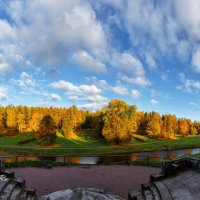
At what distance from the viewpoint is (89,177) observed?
67.4 feet

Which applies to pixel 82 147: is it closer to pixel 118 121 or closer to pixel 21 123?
pixel 118 121

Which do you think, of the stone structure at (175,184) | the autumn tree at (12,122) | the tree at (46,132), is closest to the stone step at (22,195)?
the stone structure at (175,184)

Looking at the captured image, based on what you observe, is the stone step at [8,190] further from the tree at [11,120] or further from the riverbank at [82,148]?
the tree at [11,120]

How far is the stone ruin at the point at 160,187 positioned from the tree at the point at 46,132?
41.9 metres

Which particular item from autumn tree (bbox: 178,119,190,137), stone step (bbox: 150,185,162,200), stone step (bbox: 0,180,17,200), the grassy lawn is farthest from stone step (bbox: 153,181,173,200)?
autumn tree (bbox: 178,119,190,137)

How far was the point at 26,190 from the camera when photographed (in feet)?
44.1

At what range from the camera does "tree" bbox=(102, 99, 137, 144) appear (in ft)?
190

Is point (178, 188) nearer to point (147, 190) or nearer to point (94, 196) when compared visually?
point (147, 190)

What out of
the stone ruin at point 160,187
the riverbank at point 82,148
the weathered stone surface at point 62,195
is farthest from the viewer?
the riverbank at point 82,148

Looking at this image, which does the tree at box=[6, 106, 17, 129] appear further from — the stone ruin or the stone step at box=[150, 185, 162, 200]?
the stone step at box=[150, 185, 162, 200]

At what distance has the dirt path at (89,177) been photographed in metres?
17.4

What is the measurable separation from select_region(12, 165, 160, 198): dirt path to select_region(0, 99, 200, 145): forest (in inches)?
1317

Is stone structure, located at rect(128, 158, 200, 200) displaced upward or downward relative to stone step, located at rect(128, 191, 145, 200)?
upward

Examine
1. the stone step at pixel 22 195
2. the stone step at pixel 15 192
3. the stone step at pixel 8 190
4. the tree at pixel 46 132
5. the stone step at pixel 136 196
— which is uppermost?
the tree at pixel 46 132
